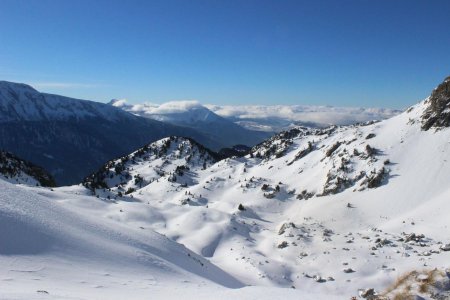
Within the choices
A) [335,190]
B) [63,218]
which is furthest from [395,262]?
[335,190]

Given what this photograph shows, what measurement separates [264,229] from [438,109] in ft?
161

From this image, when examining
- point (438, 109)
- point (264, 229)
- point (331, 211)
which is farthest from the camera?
point (438, 109)

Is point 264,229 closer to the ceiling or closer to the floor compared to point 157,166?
closer to the ceiling

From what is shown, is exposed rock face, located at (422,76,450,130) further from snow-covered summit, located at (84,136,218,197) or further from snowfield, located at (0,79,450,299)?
snow-covered summit, located at (84,136,218,197)

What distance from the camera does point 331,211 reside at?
245 feet

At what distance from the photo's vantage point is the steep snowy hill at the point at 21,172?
350 feet

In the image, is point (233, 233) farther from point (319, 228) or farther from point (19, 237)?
point (19, 237)

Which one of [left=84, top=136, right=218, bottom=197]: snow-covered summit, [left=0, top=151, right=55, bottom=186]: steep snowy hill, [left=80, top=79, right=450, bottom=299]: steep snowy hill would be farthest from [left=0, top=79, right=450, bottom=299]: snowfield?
[left=0, top=151, right=55, bottom=186]: steep snowy hill

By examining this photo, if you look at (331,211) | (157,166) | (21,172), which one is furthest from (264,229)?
(157,166)

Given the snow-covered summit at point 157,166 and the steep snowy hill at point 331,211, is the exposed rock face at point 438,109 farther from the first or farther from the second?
the snow-covered summit at point 157,166

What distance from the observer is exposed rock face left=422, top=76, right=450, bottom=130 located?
81750 millimetres

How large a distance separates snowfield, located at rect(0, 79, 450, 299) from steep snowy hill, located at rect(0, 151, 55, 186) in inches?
1078

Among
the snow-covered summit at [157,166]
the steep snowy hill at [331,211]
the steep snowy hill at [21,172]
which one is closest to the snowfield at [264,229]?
the steep snowy hill at [331,211]

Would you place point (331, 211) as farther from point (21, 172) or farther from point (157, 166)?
point (157, 166)
